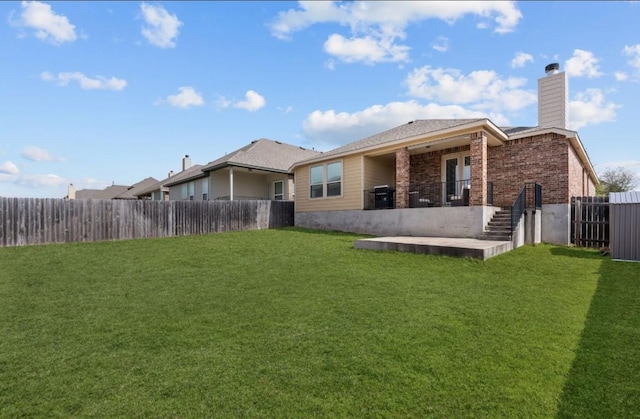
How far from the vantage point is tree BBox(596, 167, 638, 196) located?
28.8m

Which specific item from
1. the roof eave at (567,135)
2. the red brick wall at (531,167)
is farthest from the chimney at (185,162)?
the roof eave at (567,135)

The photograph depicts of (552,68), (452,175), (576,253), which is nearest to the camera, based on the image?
(576,253)

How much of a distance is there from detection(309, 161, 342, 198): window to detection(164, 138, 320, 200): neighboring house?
2812 mm

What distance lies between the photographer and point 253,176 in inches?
797

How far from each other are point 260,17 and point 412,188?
8.57 meters

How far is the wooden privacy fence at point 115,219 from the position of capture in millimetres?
9945

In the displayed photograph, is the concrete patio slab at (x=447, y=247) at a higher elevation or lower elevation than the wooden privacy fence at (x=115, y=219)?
lower

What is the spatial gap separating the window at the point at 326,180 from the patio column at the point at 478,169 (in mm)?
5841

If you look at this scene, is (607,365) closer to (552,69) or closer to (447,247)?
(447,247)

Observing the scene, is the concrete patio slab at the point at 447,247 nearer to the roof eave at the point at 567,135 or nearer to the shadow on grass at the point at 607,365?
the shadow on grass at the point at 607,365

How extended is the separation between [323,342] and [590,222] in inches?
425

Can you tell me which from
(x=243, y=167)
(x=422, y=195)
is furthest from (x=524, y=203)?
(x=243, y=167)

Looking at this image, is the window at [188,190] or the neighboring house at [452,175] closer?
the neighboring house at [452,175]

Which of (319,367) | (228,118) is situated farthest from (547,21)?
(228,118)
